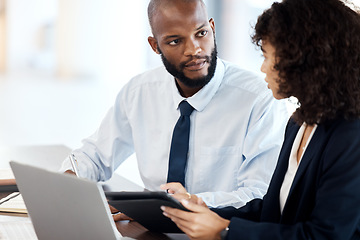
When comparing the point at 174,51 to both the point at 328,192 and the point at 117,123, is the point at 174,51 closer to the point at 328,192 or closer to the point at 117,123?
the point at 117,123

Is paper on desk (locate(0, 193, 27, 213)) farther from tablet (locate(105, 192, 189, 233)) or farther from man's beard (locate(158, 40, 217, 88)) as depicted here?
man's beard (locate(158, 40, 217, 88))

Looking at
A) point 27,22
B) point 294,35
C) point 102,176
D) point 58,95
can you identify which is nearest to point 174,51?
point 102,176

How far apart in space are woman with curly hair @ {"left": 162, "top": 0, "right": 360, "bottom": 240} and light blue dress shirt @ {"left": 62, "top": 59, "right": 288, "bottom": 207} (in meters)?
0.57

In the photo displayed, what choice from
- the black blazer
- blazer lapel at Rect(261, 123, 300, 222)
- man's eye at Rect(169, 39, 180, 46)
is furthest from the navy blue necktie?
the black blazer

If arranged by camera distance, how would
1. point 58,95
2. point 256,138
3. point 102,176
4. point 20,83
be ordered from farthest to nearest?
point 20,83 < point 58,95 < point 102,176 < point 256,138

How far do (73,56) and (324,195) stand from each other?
1053 cm

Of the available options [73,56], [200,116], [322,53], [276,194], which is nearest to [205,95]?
[200,116]

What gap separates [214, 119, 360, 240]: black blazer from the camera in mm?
1246

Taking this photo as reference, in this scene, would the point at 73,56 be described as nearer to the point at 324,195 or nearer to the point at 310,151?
the point at 310,151

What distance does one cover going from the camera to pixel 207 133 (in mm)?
2217

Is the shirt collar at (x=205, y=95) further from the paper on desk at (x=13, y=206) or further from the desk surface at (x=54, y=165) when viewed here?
the paper on desk at (x=13, y=206)

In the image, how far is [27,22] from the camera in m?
12.1

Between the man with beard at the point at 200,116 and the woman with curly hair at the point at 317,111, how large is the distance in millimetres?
603

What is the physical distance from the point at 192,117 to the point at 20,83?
28.6ft
